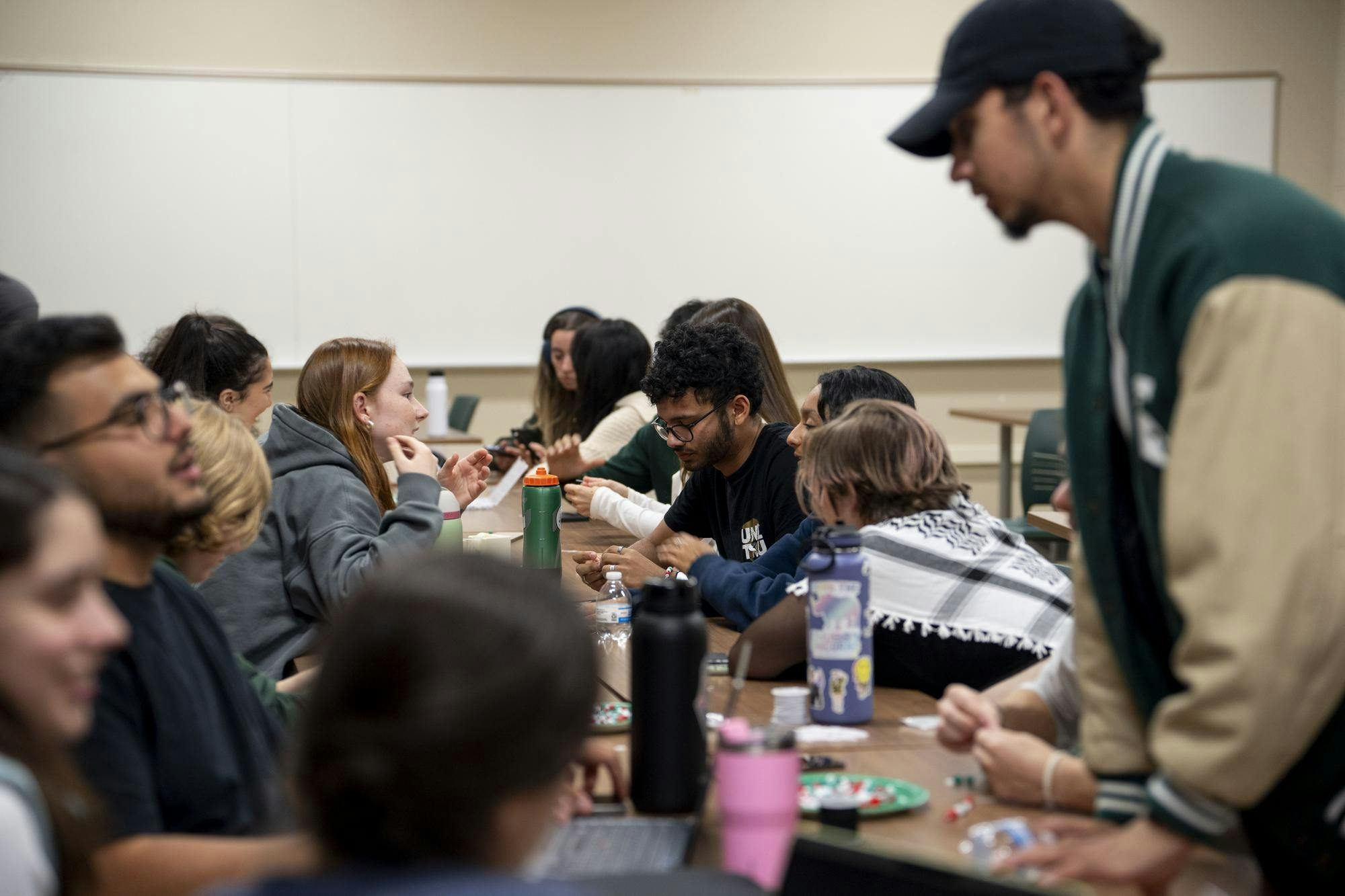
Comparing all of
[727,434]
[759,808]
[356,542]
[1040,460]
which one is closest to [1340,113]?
[1040,460]

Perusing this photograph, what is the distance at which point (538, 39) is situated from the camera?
247 inches

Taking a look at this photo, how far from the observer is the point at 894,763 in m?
1.50

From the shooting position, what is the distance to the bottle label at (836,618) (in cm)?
162

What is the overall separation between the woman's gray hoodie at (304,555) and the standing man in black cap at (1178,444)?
4.54ft

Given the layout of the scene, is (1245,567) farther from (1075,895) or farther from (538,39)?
(538,39)

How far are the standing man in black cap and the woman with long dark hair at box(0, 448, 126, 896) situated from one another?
796mm

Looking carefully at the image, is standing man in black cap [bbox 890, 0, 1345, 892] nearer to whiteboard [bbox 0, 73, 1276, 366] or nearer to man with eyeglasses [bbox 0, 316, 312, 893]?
man with eyeglasses [bbox 0, 316, 312, 893]

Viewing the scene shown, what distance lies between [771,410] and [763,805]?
2331 millimetres

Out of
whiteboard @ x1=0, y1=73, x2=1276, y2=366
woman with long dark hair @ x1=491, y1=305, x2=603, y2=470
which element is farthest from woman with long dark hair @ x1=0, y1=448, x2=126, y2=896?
whiteboard @ x1=0, y1=73, x2=1276, y2=366

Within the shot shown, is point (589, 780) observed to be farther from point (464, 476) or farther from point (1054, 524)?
point (1054, 524)

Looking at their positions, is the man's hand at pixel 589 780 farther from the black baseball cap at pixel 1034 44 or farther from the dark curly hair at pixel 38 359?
the black baseball cap at pixel 1034 44

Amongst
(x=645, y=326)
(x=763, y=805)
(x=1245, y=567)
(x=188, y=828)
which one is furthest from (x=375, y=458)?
(x=645, y=326)

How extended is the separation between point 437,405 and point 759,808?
15.8 feet

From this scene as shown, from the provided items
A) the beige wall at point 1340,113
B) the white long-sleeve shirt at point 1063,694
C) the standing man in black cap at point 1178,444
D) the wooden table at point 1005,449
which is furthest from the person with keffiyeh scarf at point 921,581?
the beige wall at point 1340,113
